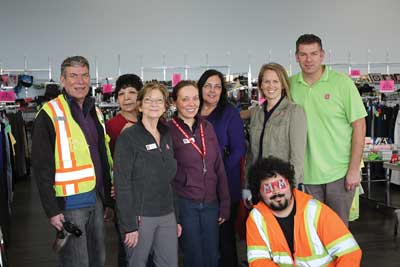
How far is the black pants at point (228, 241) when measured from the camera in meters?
3.13

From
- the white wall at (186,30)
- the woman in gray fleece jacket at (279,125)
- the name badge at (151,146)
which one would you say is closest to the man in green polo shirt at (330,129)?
the woman in gray fleece jacket at (279,125)

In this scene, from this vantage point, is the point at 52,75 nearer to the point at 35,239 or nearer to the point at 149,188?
Answer: the point at 35,239

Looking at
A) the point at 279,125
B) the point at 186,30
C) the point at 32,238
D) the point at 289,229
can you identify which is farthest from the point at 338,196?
the point at 186,30

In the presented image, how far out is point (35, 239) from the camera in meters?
4.94

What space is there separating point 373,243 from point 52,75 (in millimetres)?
8824

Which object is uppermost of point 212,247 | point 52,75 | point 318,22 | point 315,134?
point 318,22

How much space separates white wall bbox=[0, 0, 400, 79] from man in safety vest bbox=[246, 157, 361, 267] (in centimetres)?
928

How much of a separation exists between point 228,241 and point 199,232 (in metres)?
0.39

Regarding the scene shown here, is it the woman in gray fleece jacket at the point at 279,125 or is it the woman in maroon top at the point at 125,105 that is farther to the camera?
the woman in maroon top at the point at 125,105

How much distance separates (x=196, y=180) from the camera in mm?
2816

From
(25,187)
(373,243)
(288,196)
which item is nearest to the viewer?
(288,196)

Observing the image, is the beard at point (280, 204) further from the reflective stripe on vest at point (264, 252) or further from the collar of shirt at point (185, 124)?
the collar of shirt at point (185, 124)

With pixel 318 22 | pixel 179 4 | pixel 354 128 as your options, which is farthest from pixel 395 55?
pixel 354 128

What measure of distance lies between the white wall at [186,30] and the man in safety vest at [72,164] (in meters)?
8.89
